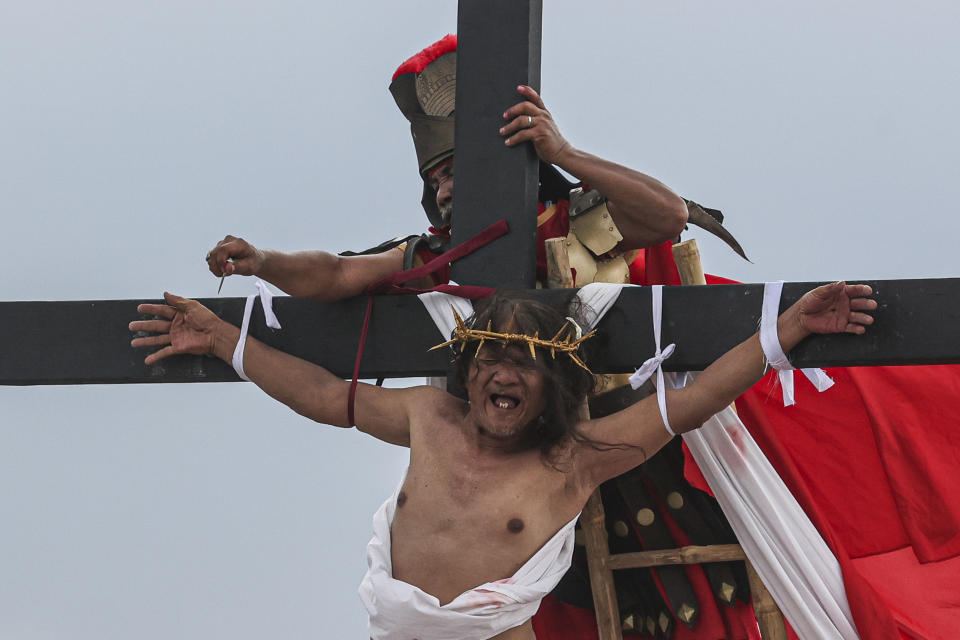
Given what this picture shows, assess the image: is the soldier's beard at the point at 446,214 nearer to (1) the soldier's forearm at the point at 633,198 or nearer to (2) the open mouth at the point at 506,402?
(1) the soldier's forearm at the point at 633,198

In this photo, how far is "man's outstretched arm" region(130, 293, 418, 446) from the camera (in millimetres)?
3094

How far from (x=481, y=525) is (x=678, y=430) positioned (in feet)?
1.44

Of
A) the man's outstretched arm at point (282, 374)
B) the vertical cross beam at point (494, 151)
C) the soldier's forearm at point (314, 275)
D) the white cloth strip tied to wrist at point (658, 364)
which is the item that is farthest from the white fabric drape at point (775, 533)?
the soldier's forearm at point (314, 275)

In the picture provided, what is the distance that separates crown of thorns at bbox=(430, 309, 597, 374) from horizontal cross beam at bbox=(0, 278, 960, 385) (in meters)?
0.07

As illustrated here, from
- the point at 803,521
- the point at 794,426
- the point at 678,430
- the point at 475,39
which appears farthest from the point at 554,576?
the point at 475,39

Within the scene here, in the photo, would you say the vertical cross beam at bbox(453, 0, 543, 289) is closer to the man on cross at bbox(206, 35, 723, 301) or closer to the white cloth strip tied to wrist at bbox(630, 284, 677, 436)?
the man on cross at bbox(206, 35, 723, 301)

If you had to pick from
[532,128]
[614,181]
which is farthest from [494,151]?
[614,181]

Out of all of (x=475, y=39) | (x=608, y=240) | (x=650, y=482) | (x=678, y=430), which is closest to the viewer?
(x=678, y=430)

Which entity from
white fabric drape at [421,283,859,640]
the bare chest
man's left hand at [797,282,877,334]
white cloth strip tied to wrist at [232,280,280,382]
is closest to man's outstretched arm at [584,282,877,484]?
man's left hand at [797,282,877,334]

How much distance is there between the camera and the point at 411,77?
3.52 m

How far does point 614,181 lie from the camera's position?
3.10 meters

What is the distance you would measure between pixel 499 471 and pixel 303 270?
23.5 inches

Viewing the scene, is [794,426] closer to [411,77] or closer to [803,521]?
[803,521]

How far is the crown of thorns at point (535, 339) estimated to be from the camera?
113 inches
